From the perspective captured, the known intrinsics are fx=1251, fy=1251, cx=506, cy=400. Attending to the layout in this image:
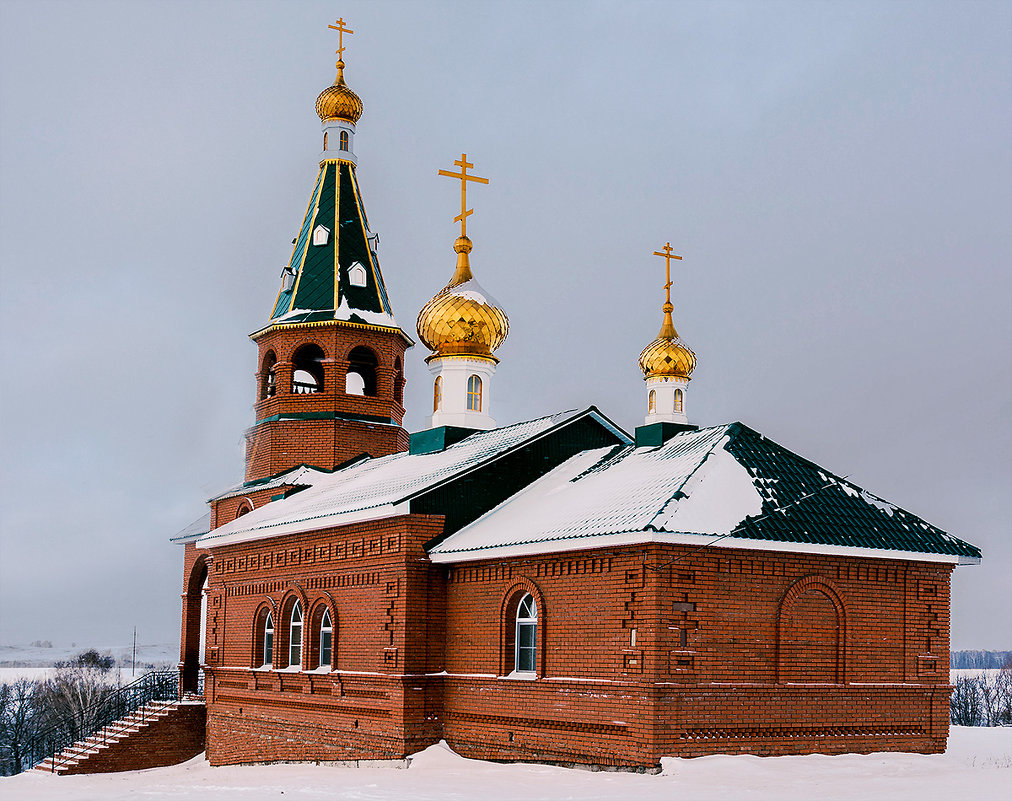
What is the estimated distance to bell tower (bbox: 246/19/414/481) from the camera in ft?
70.8

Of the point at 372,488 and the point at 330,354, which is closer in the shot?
the point at 372,488

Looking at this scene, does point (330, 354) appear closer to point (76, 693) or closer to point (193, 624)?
point (193, 624)

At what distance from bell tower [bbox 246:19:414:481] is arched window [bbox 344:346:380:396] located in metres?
0.02

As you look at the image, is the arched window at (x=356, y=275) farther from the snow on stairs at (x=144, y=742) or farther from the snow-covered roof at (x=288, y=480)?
the snow on stairs at (x=144, y=742)

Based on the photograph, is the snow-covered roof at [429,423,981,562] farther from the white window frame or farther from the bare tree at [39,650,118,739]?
the bare tree at [39,650,118,739]

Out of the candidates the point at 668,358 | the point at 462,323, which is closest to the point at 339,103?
the point at 462,323

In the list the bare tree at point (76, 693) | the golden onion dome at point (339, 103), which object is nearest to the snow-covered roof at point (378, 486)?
the golden onion dome at point (339, 103)

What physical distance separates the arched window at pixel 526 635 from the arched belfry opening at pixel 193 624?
1040 cm

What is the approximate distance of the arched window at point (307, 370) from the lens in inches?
871

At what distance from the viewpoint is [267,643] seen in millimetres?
18328

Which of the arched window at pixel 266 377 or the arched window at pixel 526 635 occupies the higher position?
the arched window at pixel 266 377

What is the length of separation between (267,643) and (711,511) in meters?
8.45

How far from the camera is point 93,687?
44031 mm

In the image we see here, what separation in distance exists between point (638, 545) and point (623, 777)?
7.16ft
